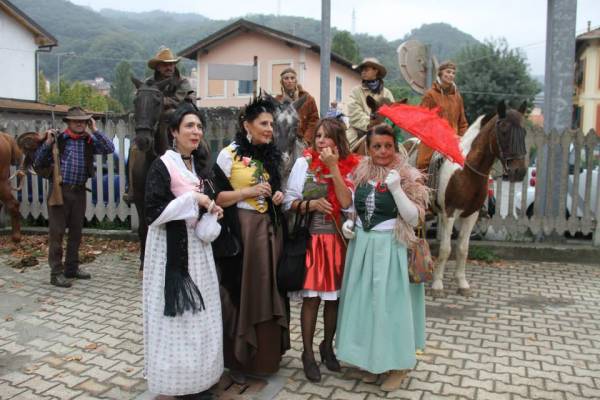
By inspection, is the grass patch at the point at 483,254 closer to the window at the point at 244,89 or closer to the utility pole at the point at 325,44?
the utility pole at the point at 325,44

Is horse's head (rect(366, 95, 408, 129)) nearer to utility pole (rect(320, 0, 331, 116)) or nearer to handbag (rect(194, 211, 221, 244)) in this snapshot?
utility pole (rect(320, 0, 331, 116))

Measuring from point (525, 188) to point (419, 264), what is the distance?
17.4ft

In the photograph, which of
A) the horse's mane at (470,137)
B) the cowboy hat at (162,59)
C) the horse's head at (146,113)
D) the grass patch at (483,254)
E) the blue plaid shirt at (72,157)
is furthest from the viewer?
the grass patch at (483,254)

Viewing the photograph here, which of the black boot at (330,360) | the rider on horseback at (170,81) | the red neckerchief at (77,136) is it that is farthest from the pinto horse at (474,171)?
the red neckerchief at (77,136)

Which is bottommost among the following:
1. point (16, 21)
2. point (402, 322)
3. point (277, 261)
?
point (402, 322)

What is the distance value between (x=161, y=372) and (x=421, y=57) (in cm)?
782

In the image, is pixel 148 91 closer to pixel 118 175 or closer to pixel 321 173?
pixel 321 173

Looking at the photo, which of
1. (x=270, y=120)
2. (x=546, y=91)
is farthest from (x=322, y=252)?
(x=546, y=91)

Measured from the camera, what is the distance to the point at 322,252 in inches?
161

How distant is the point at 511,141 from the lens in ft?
19.5

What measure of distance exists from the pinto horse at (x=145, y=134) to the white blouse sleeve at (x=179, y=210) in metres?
2.26

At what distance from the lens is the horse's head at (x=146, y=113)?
5.73m

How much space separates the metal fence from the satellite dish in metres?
2.13

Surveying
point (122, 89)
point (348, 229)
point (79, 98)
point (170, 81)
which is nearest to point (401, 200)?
point (348, 229)
